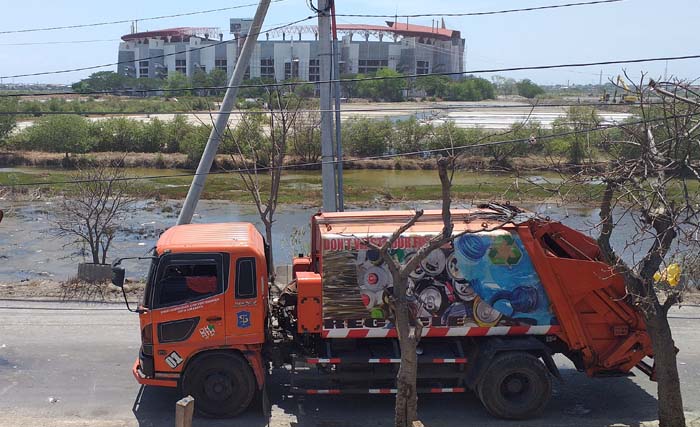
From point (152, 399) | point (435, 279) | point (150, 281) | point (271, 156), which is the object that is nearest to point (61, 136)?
point (271, 156)

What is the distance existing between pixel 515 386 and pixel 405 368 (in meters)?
2.83

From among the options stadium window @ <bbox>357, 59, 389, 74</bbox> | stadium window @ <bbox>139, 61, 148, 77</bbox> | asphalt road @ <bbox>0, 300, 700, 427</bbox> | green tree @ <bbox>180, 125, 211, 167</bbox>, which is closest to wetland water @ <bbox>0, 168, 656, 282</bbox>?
green tree @ <bbox>180, 125, 211, 167</bbox>

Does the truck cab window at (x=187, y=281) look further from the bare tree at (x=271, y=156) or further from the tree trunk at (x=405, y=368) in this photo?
the tree trunk at (x=405, y=368)

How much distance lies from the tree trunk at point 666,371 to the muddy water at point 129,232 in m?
8.36

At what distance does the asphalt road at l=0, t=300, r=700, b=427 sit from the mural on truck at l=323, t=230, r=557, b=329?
1.22m

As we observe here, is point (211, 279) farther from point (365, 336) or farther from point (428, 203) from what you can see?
point (428, 203)

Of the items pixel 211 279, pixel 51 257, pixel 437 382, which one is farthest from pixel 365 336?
pixel 51 257

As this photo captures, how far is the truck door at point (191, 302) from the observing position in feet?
30.1

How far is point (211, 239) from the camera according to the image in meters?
9.55

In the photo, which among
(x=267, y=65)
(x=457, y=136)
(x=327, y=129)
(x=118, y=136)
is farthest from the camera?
(x=267, y=65)

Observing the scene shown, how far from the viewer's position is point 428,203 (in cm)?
3253

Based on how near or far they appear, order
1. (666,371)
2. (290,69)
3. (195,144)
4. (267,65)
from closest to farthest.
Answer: (666,371)
(195,144)
(290,69)
(267,65)

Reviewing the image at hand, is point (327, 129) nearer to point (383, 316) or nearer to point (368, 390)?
point (383, 316)

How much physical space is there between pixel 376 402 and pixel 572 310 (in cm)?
278
